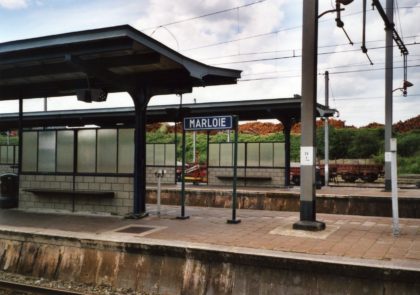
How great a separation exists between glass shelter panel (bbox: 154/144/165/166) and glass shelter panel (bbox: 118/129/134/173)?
13.0 m

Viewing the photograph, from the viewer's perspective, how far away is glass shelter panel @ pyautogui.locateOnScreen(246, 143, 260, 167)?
20.8 meters

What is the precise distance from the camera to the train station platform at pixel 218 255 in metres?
5.86

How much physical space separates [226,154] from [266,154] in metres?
2.15

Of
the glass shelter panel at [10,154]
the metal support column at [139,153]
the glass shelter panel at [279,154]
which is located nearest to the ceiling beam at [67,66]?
the metal support column at [139,153]

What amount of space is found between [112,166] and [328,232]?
5.62 m

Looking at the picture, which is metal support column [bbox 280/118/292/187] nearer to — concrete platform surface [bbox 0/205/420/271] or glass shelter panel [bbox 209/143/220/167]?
glass shelter panel [bbox 209/143/220/167]

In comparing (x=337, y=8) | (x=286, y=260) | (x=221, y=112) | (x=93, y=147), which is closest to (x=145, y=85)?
(x=93, y=147)

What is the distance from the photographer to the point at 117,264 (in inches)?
294

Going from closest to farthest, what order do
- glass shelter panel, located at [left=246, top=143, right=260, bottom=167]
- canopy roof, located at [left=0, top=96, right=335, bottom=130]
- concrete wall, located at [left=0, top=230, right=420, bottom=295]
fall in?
1. concrete wall, located at [left=0, top=230, right=420, bottom=295]
2. canopy roof, located at [left=0, top=96, right=335, bottom=130]
3. glass shelter panel, located at [left=246, top=143, right=260, bottom=167]

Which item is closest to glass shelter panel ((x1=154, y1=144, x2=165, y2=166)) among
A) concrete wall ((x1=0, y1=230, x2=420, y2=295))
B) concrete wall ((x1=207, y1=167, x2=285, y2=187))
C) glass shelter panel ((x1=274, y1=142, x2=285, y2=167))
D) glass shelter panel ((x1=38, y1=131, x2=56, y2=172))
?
concrete wall ((x1=207, y1=167, x2=285, y2=187))

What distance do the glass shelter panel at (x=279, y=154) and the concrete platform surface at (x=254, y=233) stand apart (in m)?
9.00

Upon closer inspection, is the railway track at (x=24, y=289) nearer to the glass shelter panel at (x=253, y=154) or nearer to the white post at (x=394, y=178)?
the white post at (x=394, y=178)

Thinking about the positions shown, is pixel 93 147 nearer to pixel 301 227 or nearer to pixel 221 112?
pixel 301 227

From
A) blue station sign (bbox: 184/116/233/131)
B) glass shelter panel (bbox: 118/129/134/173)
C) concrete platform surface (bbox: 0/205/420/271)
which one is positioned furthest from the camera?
glass shelter panel (bbox: 118/129/134/173)
